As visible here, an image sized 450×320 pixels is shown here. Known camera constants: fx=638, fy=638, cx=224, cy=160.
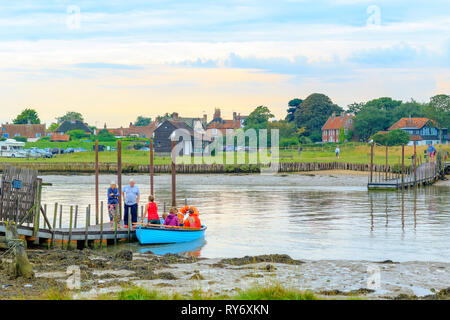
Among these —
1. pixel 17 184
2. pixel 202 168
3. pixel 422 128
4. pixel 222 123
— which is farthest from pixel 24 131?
pixel 17 184

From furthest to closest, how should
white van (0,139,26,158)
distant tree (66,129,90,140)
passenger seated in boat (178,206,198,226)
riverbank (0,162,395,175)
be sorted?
distant tree (66,129,90,140) → white van (0,139,26,158) → riverbank (0,162,395,175) → passenger seated in boat (178,206,198,226)

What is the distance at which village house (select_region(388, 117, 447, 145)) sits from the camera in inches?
5295

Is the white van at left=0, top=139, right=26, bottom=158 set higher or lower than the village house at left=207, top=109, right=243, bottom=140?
lower

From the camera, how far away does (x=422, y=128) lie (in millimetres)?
135000

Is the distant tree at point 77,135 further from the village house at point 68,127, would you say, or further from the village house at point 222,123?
the village house at point 222,123

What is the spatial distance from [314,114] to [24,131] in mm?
72827

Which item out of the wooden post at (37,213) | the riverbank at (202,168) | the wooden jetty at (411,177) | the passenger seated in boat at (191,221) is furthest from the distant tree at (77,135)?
the wooden post at (37,213)

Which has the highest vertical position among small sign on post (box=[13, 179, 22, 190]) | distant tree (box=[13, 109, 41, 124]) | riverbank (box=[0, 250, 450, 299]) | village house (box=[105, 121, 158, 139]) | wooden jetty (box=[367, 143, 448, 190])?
distant tree (box=[13, 109, 41, 124])

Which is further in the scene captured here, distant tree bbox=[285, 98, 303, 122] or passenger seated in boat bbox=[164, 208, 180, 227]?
distant tree bbox=[285, 98, 303, 122]

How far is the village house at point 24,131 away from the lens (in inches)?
6319

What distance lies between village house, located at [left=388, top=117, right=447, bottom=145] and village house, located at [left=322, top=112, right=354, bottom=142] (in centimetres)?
1013

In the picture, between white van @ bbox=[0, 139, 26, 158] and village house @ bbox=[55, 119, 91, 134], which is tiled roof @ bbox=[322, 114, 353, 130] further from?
white van @ bbox=[0, 139, 26, 158]

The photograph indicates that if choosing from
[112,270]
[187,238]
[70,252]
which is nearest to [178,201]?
[187,238]

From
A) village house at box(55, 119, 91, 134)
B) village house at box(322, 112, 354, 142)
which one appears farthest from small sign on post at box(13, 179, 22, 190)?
village house at box(55, 119, 91, 134)
